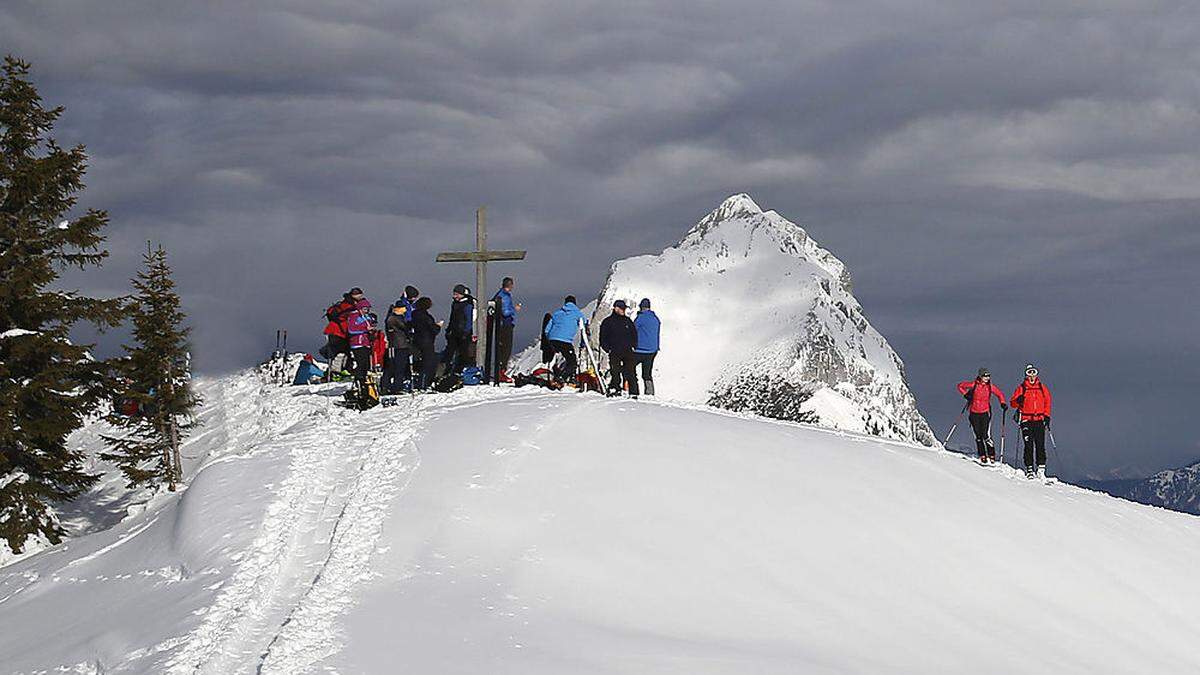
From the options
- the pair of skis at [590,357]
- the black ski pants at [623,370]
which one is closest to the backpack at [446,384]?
the pair of skis at [590,357]

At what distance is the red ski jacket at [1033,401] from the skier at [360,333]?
1421 centimetres

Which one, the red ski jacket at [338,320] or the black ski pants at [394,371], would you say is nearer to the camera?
Answer: the black ski pants at [394,371]

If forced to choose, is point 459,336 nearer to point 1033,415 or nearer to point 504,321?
point 504,321

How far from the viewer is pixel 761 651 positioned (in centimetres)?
1148

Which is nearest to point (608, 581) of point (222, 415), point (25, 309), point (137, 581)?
point (137, 581)

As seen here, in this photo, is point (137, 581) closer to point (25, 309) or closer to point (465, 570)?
point (465, 570)

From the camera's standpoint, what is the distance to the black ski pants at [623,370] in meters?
25.0

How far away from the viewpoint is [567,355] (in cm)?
2634

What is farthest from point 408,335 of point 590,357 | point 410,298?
point 590,357

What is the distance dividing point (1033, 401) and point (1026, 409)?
0.74ft

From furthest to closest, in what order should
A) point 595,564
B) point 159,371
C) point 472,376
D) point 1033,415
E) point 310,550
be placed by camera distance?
point 159,371 → point 472,376 → point 1033,415 → point 595,564 → point 310,550

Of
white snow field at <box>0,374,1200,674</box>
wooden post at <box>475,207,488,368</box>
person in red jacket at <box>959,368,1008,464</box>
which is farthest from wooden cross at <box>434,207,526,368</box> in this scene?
person in red jacket at <box>959,368,1008,464</box>

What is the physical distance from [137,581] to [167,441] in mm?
23612

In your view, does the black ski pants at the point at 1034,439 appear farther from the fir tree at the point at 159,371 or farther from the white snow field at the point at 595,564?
the fir tree at the point at 159,371
